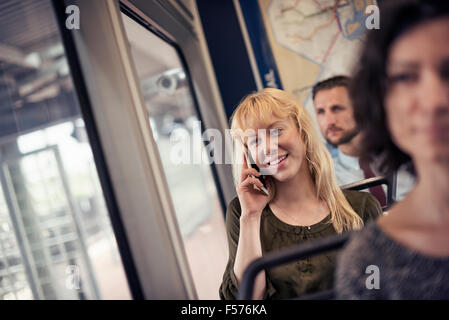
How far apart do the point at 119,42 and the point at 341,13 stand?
917mm

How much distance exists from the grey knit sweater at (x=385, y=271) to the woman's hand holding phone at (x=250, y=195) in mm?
381

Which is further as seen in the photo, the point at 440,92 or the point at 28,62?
the point at 28,62

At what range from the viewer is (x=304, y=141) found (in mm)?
1001

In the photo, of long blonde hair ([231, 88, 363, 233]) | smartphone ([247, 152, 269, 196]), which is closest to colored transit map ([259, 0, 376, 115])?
long blonde hair ([231, 88, 363, 233])

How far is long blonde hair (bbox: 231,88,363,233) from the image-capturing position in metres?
0.95

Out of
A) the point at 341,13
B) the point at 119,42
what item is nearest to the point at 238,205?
the point at 119,42

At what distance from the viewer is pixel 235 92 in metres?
1.59

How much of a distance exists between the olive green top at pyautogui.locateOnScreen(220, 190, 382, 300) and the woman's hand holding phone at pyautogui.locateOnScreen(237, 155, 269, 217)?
0.08 meters

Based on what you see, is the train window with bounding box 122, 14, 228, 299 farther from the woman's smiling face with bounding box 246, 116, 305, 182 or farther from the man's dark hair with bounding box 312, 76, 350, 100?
the man's dark hair with bounding box 312, 76, 350, 100

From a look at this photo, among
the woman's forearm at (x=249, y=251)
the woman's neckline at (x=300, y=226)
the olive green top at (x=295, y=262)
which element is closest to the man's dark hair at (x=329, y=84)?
the olive green top at (x=295, y=262)

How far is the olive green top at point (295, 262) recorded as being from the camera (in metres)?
0.91

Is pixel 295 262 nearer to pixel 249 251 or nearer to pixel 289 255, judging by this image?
pixel 249 251

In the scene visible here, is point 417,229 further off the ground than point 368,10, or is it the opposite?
point 368,10
